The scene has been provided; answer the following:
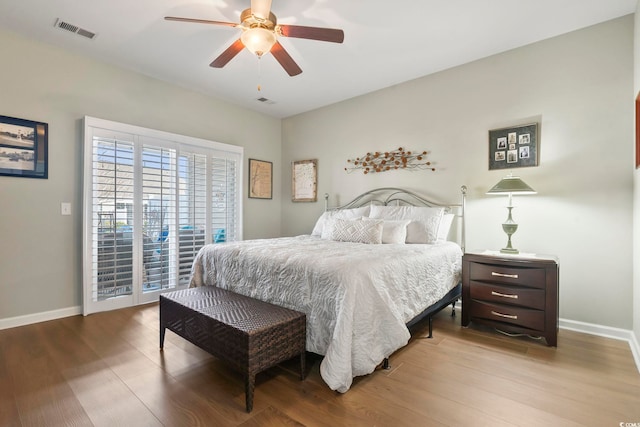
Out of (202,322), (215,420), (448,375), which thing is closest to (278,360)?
(215,420)

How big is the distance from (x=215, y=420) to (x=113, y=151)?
3068 mm

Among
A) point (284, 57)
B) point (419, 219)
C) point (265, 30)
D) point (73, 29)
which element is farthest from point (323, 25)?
point (73, 29)

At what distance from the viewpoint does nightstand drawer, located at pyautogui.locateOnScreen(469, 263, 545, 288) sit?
8.43 feet

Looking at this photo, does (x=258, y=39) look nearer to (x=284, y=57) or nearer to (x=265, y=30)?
(x=265, y=30)

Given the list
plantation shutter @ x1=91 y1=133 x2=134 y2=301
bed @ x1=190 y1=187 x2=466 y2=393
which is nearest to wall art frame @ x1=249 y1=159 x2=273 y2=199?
plantation shutter @ x1=91 y1=133 x2=134 y2=301

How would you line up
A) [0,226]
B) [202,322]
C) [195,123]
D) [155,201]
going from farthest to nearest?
[195,123], [155,201], [0,226], [202,322]

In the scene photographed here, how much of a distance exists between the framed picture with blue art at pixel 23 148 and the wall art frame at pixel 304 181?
316cm

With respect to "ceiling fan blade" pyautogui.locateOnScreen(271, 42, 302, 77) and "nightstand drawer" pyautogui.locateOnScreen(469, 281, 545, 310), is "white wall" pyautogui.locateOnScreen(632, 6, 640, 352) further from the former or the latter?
"ceiling fan blade" pyautogui.locateOnScreen(271, 42, 302, 77)

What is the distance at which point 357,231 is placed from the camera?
133 inches

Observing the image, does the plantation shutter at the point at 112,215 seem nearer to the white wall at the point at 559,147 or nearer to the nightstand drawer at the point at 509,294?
the white wall at the point at 559,147

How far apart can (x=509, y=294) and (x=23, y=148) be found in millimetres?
4688

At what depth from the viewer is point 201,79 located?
3.89 metres

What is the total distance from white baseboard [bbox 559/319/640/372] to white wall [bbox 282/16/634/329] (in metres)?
0.05

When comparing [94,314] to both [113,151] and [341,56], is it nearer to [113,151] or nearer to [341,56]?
[113,151]
